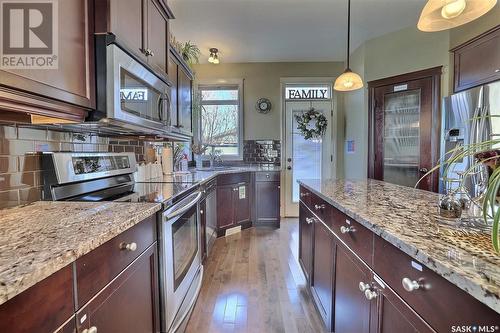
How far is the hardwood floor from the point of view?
180 cm

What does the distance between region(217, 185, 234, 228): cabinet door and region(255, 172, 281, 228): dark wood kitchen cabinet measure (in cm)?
52

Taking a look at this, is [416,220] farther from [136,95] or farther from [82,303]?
[136,95]

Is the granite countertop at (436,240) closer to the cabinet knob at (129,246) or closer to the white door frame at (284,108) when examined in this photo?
the cabinet knob at (129,246)

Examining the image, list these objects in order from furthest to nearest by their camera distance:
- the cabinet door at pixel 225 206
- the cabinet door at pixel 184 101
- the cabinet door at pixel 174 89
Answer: the cabinet door at pixel 225 206, the cabinet door at pixel 184 101, the cabinet door at pixel 174 89

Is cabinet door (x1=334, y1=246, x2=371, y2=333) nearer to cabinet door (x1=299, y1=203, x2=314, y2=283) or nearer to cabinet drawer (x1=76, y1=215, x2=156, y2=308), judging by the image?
cabinet door (x1=299, y1=203, x2=314, y2=283)

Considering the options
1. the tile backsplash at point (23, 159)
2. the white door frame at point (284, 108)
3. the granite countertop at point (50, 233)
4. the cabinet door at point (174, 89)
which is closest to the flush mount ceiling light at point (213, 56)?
the white door frame at point (284, 108)

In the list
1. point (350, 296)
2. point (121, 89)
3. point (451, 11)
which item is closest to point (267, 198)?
point (350, 296)

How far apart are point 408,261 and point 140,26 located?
1781 mm

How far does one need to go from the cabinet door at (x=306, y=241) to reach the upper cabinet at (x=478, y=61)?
2.20m

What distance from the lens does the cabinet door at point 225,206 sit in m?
3.51

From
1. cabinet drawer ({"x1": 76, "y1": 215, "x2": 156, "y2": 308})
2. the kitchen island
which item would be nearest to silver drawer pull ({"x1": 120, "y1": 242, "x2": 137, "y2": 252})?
cabinet drawer ({"x1": 76, "y1": 215, "x2": 156, "y2": 308})

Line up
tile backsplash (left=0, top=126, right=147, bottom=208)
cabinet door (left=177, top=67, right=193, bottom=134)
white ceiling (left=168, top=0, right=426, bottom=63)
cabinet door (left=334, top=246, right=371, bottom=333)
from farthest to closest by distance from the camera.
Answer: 1. white ceiling (left=168, top=0, right=426, bottom=63)
2. cabinet door (left=177, top=67, right=193, bottom=134)
3. tile backsplash (left=0, top=126, right=147, bottom=208)
4. cabinet door (left=334, top=246, right=371, bottom=333)

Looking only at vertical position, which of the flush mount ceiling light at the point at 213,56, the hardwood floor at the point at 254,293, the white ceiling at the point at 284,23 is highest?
the white ceiling at the point at 284,23

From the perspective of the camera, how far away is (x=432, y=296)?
69cm
